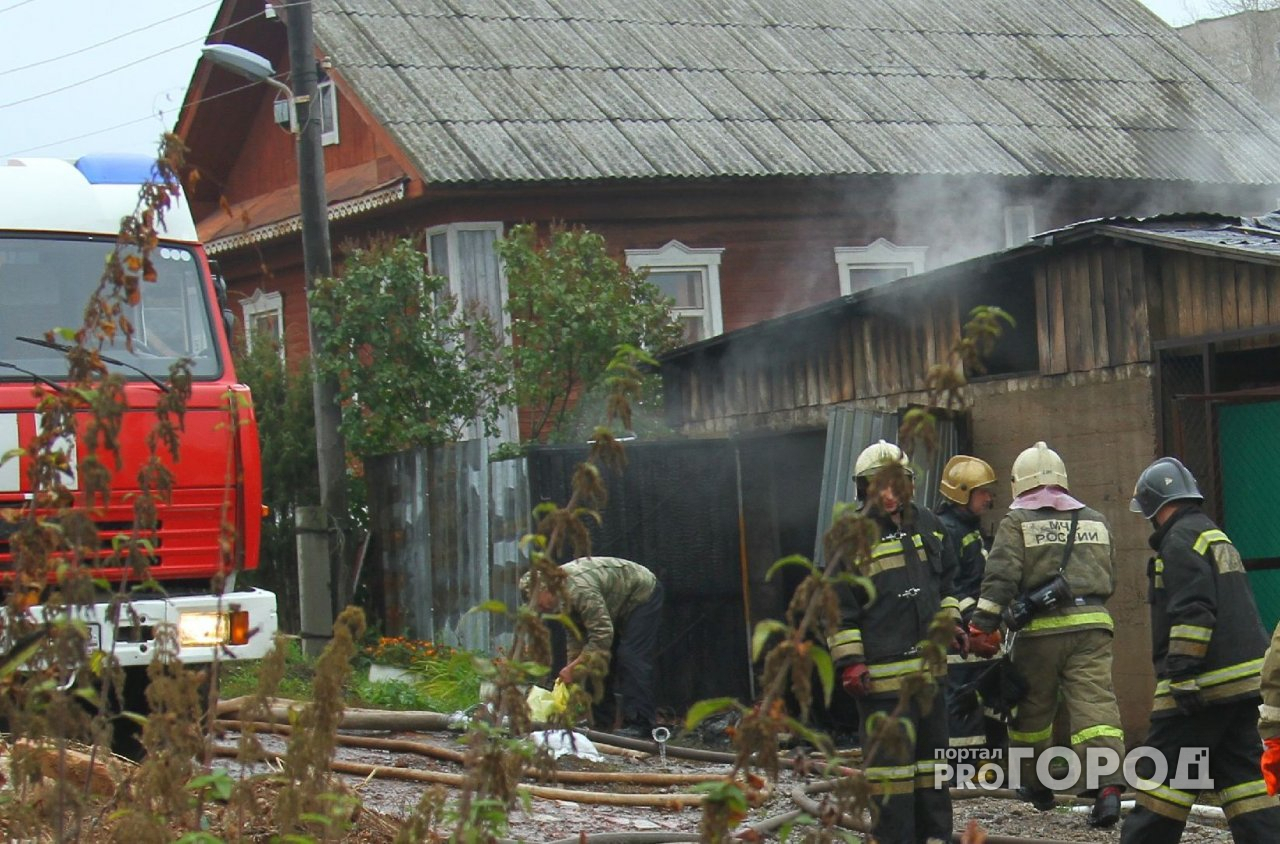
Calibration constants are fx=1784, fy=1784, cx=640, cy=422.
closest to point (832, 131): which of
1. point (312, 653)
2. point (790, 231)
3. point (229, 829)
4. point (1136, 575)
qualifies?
point (790, 231)

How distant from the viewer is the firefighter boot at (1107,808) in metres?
7.89

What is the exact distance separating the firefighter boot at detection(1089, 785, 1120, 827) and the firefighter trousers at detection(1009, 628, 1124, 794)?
163mm

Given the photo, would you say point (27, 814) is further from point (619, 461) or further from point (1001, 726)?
point (1001, 726)

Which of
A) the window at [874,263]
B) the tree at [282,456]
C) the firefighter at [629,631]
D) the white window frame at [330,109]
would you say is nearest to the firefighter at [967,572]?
the firefighter at [629,631]

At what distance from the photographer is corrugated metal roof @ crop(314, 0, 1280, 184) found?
725 inches

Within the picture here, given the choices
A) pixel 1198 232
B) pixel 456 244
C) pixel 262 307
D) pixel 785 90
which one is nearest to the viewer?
pixel 1198 232

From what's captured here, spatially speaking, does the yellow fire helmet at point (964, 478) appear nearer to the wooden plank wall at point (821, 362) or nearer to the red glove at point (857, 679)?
the wooden plank wall at point (821, 362)

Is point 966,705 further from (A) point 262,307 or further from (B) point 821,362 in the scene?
(A) point 262,307

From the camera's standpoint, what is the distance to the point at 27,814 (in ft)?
13.0

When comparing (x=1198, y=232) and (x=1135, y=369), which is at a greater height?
(x=1198, y=232)

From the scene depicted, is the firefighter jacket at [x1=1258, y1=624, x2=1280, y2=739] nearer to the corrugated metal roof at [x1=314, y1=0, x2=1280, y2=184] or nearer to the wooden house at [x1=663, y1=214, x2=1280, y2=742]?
the wooden house at [x1=663, y1=214, x2=1280, y2=742]

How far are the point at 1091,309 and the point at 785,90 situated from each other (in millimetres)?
11067

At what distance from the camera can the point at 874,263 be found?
20.3m

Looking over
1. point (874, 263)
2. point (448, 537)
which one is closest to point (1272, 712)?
point (448, 537)
